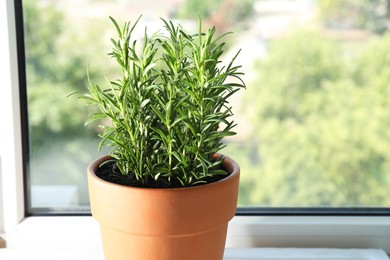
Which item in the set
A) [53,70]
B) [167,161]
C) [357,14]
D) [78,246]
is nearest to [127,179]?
[167,161]

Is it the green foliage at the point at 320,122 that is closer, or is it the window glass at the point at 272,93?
the window glass at the point at 272,93

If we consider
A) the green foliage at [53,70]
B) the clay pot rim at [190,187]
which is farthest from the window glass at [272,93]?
the clay pot rim at [190,187]

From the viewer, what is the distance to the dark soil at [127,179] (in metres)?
0.72

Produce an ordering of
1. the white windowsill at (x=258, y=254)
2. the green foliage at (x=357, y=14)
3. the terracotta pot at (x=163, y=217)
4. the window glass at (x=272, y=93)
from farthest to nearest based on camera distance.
→ the green foliage at (x=357, y=14) → the window glass at (x=272, y=93) → the white windowsill at (x=258, y=254) → the terracotta pot at (x=163, y=217)

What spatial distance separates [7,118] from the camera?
915mm

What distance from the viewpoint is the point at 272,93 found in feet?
6.64

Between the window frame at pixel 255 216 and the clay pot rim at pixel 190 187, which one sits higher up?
the clay pot rim at pixel 190 187

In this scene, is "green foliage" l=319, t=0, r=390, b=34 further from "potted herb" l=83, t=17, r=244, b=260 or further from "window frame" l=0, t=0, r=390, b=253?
"potted herb" l=83, t=17, r=244, b=260

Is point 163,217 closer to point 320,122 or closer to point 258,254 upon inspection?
point 258,254

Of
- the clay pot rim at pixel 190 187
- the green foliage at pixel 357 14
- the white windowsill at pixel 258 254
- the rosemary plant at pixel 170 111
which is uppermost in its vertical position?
the green foliage at pixel 357 14

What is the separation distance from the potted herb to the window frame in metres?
0.24

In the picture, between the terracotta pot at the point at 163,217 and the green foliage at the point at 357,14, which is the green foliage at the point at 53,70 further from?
the green foliage at the point at 357,14

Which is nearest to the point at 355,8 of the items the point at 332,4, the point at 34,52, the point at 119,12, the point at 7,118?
the point at 332,4

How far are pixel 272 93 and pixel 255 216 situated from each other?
3.59ft
